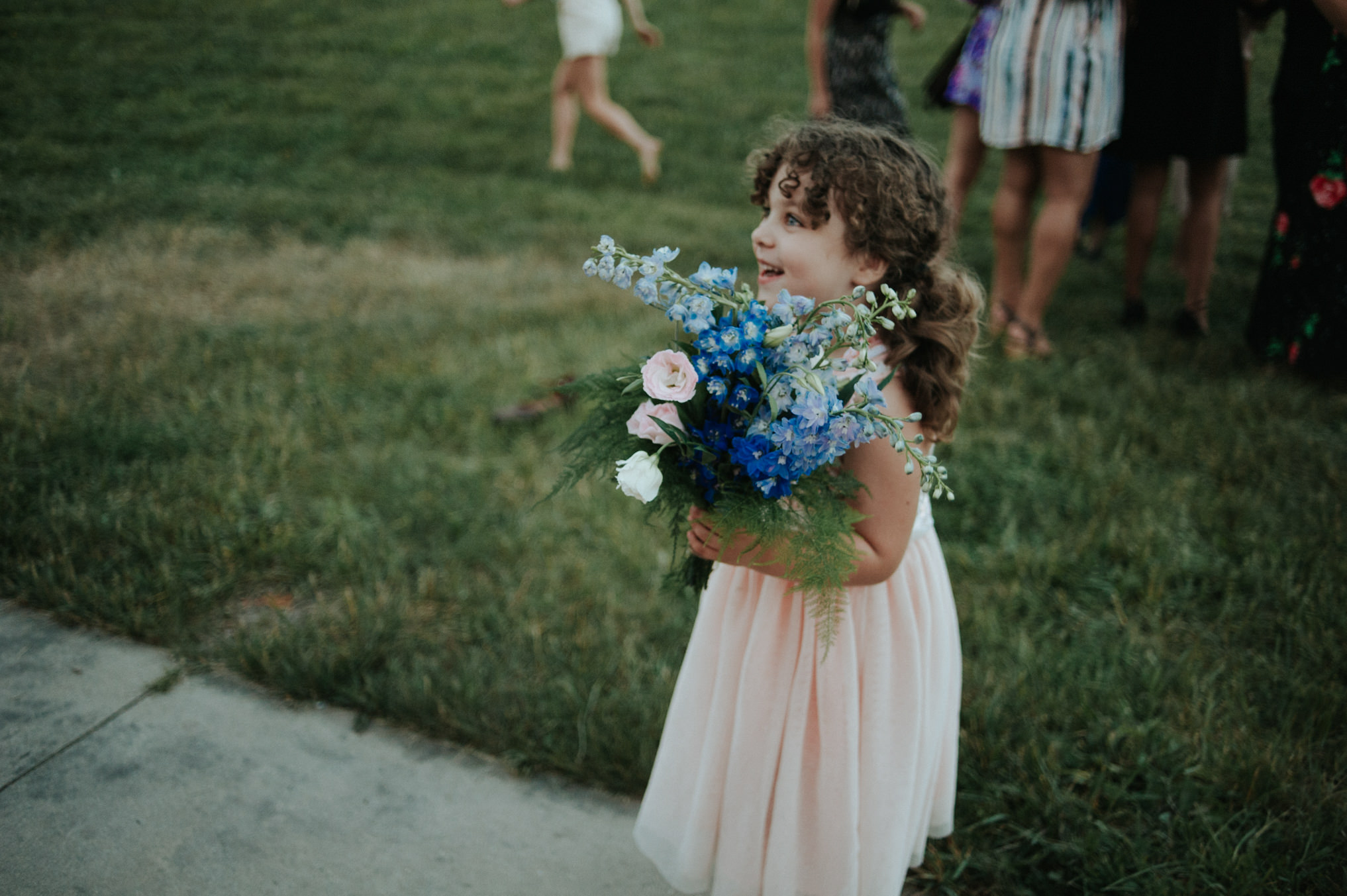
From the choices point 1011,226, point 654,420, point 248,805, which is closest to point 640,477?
point 654,420

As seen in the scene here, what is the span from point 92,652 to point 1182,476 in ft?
11.4

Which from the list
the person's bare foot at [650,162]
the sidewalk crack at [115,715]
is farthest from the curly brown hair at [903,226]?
the person's bare foot at [650,162]

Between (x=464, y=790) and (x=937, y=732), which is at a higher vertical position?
(x=937, y=732)

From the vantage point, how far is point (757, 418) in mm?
1233

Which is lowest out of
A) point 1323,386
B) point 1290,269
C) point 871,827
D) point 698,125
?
point 871,827

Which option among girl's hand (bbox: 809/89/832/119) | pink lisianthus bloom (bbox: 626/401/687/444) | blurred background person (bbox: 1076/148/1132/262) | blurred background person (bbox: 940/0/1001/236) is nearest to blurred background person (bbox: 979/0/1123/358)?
blurred background person (bbox: 940/0/1001/236)

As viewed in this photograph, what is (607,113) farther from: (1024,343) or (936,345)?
(936,345)

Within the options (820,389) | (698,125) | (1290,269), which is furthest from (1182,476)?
(698,125)

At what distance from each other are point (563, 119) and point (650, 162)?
2.84 ft

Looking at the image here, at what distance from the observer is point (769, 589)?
5.37 ft

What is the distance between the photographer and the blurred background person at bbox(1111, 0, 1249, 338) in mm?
3949

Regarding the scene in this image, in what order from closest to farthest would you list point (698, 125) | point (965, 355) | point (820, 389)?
1. point (820, 389)
2. point (965, 355)
3. point (698, 125)

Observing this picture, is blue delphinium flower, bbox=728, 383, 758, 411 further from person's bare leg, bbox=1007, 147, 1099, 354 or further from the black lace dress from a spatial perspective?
the black lace dress

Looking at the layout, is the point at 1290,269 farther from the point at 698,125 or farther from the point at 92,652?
the point at 698,125
